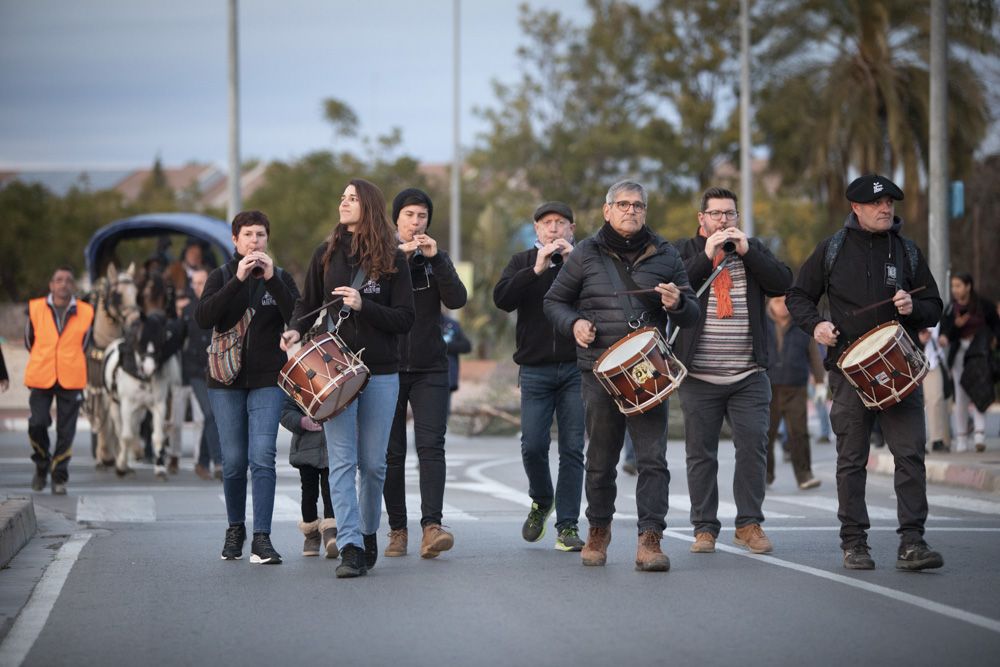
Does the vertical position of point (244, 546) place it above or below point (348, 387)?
below

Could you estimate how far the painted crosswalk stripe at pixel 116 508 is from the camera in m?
13.0

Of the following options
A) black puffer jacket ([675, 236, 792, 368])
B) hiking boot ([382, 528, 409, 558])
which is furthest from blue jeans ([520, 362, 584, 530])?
hiking boot ([382, 528, 409, 558])

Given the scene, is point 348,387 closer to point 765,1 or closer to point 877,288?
point 877,288

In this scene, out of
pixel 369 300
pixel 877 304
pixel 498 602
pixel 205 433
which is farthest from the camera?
pixel 205 433

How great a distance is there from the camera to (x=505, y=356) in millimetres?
29531

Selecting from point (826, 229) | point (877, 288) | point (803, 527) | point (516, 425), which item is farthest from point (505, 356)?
point (877, 288)

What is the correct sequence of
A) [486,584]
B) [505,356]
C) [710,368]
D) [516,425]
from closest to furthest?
[486,584] < [710,368] < [516,425] < [505,356]

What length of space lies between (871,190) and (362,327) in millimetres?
3028

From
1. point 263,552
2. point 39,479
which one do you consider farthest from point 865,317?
point 39,479

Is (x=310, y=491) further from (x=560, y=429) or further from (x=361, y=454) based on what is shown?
(x=560, y=429)

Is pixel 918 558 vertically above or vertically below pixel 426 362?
below

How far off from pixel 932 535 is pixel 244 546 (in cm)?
465

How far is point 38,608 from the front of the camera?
8.37m

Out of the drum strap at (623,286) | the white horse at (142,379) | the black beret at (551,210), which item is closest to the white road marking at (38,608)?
the drum strap at (623,286)
